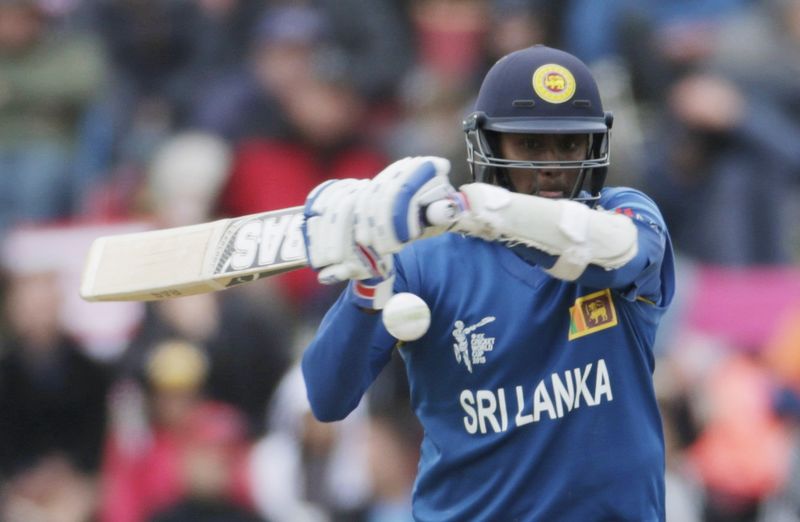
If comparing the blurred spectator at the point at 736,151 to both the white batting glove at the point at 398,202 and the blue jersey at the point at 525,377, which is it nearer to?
the blue jersey at the point at 525,377

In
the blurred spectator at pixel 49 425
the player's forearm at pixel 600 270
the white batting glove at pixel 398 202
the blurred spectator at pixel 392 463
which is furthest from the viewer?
the blurred spectator at pixel 49 425


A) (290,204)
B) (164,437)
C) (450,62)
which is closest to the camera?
(164,437)

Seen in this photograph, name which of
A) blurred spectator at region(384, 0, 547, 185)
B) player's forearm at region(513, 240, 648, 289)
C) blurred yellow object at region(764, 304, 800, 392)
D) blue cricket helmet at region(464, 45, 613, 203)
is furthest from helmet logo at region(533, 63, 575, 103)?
blurred spectator at region(384, 0, 547, 185)

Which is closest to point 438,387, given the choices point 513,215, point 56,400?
point 513,215

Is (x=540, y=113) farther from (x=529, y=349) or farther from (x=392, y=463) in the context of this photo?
(x=392, y=463)

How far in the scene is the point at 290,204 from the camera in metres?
7.47

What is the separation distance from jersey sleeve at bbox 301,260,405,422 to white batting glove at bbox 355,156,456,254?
30 centimetres

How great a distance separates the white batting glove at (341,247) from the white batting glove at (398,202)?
29mm

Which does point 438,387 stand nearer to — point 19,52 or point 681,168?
point 681,168

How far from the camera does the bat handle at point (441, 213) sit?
9.95 ft

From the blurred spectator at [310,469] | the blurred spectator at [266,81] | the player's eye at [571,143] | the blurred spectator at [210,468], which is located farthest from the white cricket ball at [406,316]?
the blurred spectator at [266,81]

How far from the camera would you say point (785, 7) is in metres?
7.46

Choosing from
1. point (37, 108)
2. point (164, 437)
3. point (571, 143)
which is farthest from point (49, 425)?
point (571, 143)

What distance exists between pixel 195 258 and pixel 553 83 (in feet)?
3.05
